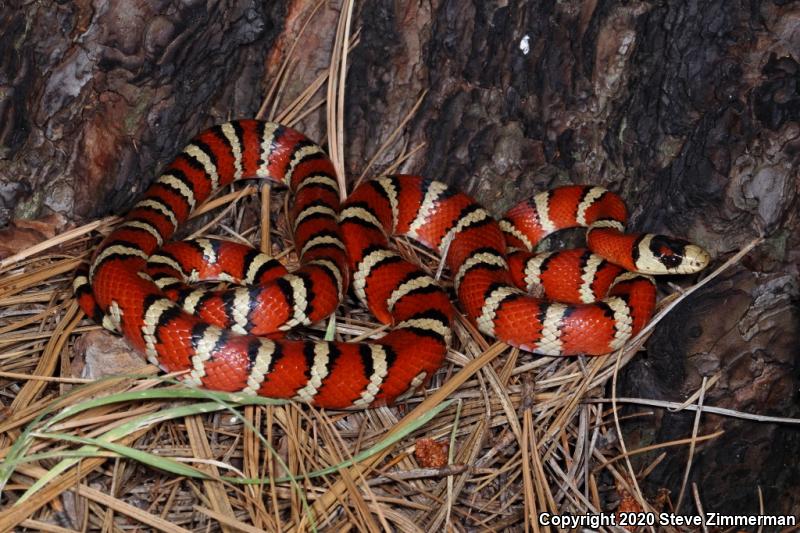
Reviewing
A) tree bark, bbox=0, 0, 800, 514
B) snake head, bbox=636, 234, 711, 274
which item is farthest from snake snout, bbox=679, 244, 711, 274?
tree bark, bbox=0, 0, 800, 514

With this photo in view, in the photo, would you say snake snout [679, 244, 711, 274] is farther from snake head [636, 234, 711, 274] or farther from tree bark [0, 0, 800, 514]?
A: tree bark [0, 0, 800, 514]

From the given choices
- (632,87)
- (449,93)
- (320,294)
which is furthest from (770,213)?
(320,294)

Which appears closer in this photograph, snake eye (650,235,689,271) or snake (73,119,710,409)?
snake (73,119,710,409)

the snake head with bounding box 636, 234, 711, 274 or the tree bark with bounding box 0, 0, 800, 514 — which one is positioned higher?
the tree bark with bounding box 0, 0, 800, 514

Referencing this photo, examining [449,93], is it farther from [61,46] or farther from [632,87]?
[61,46]

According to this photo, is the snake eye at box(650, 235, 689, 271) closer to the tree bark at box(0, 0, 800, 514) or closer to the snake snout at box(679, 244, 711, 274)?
the snake snout at box(679, 244, 711, 274)

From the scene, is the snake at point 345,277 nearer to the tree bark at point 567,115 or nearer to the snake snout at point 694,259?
the snake snout at point 694,259

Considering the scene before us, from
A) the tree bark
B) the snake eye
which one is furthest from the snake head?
the tree bark

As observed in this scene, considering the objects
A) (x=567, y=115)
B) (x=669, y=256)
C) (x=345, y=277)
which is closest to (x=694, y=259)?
(x=669, y=256)
